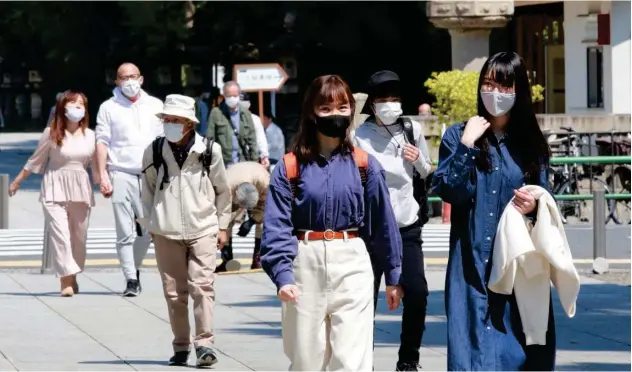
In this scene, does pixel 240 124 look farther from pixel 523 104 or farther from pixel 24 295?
pixel 523 104

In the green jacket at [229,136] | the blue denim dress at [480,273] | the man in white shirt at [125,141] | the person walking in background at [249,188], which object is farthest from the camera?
the green jacket at [229,136]

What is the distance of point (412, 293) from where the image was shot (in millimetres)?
9180

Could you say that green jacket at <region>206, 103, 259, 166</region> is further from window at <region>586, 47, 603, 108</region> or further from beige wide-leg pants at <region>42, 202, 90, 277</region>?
window at <region>586, 47, 603, 108</region>

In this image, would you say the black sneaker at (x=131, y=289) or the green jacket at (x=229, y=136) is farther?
the green jacket at (x=229, y=136)

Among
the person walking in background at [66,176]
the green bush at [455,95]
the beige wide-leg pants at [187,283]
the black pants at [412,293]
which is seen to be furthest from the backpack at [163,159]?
the green bush at [455,95]

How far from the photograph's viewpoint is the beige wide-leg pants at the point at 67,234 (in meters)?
13.4

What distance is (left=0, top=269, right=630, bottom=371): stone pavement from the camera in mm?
9969

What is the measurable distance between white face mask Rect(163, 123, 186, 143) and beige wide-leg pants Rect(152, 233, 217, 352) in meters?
0.60

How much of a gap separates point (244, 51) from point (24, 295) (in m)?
27.7

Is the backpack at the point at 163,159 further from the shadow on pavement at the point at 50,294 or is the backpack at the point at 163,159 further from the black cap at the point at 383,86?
the shadow on pavement at the point at 50,294

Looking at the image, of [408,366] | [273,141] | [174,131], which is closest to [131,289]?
[174,131]

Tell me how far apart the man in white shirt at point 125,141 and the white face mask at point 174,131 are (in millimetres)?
3217

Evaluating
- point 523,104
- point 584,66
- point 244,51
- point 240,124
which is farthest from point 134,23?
point 523,104

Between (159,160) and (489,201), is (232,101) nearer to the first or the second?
(159,160)
